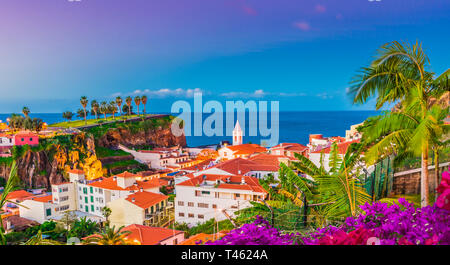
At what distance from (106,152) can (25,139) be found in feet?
25.8

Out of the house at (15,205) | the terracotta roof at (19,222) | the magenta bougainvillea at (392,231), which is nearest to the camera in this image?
the magenta bougainvillea at (392,231)

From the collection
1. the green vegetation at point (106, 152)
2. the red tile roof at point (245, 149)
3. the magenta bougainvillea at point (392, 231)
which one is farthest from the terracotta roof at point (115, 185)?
the green vegetation at point (106, 152)

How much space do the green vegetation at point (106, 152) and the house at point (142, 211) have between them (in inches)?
743

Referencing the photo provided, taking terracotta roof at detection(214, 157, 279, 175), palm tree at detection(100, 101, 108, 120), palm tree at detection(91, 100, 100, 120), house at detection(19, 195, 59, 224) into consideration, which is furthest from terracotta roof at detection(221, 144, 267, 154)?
palm tree at detection(100, 101, 108, 120)

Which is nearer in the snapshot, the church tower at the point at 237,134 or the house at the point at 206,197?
the house at the point at 206,197

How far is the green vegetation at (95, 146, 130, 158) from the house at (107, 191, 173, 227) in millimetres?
18881

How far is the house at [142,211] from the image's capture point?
8.72m

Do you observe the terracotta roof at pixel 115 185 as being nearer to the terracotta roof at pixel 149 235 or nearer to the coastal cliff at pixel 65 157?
the terracotta roof at pixel 149 235

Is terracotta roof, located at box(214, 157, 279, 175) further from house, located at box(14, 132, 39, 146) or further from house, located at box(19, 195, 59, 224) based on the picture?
house, located at box(14, 132, 39, 146)

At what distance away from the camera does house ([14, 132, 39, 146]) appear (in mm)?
21062

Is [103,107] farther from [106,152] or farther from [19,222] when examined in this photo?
[19,222]

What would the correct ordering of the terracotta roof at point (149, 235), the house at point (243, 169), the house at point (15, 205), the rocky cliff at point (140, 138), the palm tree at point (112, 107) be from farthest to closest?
the palm tree at point (112, 107), the rocky cliff at point (140, 138), the house at point (15, 205), the house at point (243, 169), the terracotta roof at point (149, 235)
